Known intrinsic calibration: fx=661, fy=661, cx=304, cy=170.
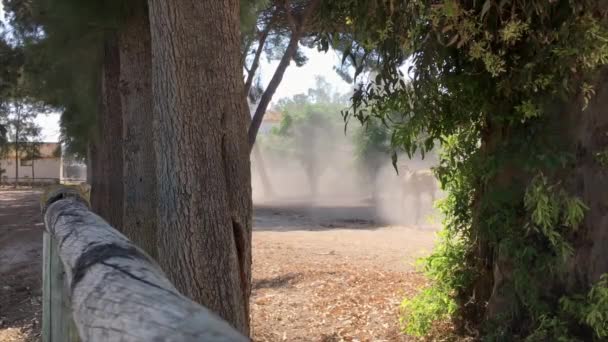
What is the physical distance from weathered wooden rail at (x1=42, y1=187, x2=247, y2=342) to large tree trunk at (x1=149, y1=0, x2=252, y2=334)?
5.37ft

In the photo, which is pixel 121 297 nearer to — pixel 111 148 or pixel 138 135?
pixel 138 135

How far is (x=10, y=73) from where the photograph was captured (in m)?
17.8

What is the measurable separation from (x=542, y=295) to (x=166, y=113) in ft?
10.4

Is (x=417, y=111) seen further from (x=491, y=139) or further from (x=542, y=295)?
(x=542, y=295)

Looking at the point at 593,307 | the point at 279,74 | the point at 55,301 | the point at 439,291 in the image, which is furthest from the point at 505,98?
the point at 279,74

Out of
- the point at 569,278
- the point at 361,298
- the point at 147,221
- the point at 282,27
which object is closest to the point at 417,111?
the point at 569,278

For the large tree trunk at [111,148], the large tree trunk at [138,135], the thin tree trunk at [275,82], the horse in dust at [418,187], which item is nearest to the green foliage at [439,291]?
the large tree trunk at [138,135]

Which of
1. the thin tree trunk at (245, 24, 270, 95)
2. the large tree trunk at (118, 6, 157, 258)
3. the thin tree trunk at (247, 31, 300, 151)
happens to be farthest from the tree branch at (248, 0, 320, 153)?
the large tree trunk at (118, 6, 157, 258)

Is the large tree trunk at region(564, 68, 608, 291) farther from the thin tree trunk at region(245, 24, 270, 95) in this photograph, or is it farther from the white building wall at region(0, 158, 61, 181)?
the white building wall at region(0, 158, 61, 181)

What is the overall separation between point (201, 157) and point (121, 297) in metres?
2.92

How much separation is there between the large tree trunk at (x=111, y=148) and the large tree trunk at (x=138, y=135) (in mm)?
1324

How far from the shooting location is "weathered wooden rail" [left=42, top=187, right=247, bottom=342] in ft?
4.05

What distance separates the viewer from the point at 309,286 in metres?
9.15

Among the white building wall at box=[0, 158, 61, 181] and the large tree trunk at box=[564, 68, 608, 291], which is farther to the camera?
the white building wall at box=[0, 158, 61, 181]
